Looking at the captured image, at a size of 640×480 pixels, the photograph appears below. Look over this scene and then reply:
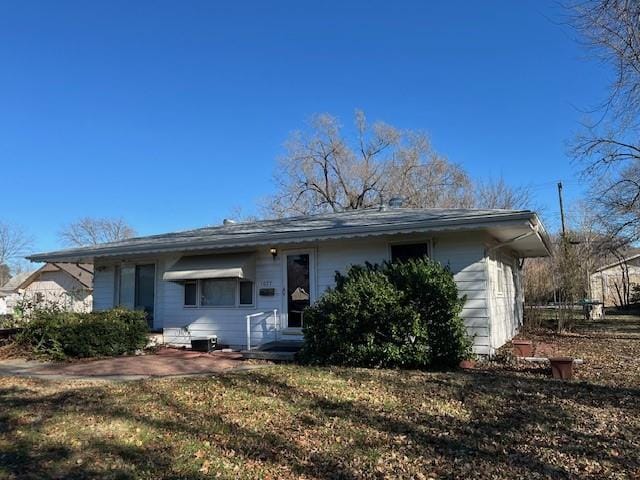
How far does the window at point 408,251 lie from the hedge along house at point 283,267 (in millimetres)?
21

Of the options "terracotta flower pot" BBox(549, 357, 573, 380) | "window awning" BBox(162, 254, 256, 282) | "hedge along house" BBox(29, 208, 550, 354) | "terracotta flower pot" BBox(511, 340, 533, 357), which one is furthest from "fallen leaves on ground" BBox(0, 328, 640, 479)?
"window awning" BBox(162, 254, 256, 282)

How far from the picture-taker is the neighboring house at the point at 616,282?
33.7 metres

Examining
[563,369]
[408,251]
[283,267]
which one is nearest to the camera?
[563,369]

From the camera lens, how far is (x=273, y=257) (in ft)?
37.0

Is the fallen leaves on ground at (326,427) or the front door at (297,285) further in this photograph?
the front door at (297,285)

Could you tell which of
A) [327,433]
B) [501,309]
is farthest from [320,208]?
[327,433]

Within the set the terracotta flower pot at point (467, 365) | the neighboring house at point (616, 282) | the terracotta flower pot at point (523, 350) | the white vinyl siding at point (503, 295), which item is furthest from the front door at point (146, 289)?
the neighboring house at point (616, 282)

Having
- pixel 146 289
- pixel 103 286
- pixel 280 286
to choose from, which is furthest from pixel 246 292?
pixel 103 286

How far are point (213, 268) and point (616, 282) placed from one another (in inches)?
1393

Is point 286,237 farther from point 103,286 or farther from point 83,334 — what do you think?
point 103,286

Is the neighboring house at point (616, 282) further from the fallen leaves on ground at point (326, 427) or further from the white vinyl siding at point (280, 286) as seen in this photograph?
the fallen leaves on ground at point (326, 427)

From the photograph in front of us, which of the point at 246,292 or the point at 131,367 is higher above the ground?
the point at 246,292

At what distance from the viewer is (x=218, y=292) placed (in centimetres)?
1190

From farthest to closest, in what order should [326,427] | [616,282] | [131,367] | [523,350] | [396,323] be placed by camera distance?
[616,282]
[523,350]
[131,367]
[396,323]
[326,427]
